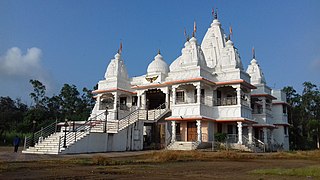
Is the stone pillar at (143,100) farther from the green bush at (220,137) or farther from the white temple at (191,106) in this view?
the green bush at (220,137)

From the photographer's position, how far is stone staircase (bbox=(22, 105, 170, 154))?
65.7 ft

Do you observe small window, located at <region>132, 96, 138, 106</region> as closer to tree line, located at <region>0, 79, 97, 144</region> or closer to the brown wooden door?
the brown wooden door

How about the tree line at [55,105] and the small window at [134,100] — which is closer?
the small window at [134,100]

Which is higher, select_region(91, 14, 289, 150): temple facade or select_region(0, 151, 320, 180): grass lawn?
select_region(91, 14, 289, 150): temple facade

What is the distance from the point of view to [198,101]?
83.8ft

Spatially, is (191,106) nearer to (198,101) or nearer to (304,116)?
(198,101)

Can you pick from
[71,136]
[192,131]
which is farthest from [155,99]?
[71,136]

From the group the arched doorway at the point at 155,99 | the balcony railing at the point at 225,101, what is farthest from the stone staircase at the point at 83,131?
the balcony railing at the point at 225,101

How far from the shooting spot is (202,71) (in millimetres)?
26703

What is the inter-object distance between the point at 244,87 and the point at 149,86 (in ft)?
30.1

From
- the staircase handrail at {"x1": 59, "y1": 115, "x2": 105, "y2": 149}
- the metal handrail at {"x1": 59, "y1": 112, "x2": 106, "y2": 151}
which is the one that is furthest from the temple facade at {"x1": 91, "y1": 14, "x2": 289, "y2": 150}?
the metal handrail at {"x1": 59, "y1": 112, "x2": 106, "y2": 151}

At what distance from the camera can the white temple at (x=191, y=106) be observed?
2467 cm

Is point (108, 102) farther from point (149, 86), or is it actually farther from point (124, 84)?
point (149, 86)

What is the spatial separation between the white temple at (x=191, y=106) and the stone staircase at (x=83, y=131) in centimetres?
8
